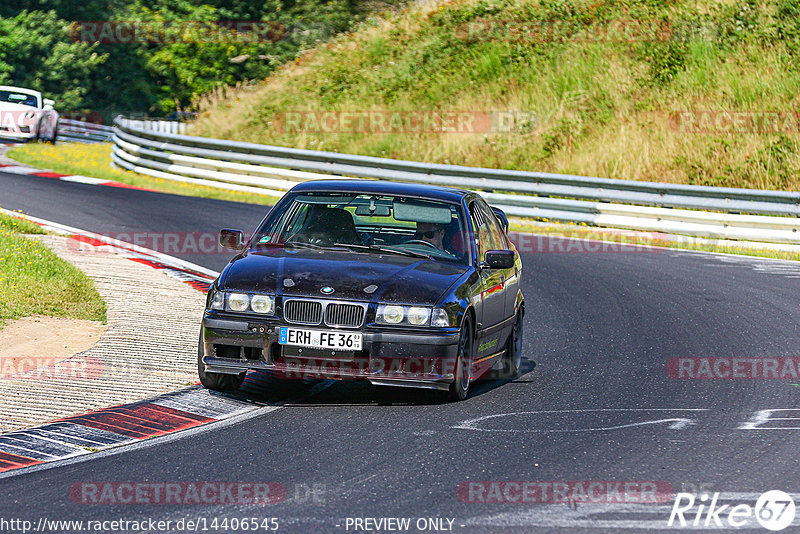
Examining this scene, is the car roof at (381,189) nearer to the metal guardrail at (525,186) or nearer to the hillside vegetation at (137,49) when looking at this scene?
the metal guardrail at (525,186)

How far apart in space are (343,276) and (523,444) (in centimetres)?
177

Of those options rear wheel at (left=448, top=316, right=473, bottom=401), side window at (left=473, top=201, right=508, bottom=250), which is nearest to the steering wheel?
rear wheel at (left=448, top=316, right=473, bottom=401)

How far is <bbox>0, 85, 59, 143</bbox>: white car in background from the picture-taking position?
3231cm

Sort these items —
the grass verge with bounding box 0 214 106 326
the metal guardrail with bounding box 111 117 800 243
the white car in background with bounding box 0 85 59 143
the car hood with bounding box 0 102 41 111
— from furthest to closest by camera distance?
the white car in background with bounding box 0 85 59 143 < the car hood with bounding box 0 102 41 111 < the metal guardrail with bounding box 111 117 800 243 < the grass verge with bounding box 0 214 106 326

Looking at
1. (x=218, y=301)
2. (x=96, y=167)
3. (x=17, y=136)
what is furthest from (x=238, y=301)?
(x=17, y=136)

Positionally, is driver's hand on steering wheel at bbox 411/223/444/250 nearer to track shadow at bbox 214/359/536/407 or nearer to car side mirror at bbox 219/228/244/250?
track shadow at bbox 214/359/536/407

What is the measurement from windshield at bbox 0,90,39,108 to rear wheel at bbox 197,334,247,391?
2617 cm

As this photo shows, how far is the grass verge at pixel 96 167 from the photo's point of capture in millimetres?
24484

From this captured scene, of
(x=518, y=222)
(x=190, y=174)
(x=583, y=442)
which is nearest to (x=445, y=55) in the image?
(x=190, y=174)

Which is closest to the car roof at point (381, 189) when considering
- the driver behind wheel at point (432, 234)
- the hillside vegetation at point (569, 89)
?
the driver behind wheel at point (432, 234)

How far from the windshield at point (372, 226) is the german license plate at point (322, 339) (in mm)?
1141

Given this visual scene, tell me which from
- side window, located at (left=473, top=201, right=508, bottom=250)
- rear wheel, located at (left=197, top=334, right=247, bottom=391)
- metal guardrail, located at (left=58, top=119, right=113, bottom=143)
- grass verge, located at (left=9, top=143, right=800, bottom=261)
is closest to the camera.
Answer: rear wheel, located at (left=197, top=334, right=247, bottom=391)

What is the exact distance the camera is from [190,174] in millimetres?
26062

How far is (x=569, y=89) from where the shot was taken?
1175 inches
